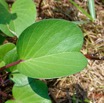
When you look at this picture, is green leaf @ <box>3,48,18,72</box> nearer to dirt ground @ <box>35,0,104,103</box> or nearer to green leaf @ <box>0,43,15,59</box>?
green leaf @ <box>0,43,15,59</box>

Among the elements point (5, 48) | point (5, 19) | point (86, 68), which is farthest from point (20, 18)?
point (86, 68)

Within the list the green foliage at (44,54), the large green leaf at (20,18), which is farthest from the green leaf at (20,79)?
the large green leaf at (20,18)

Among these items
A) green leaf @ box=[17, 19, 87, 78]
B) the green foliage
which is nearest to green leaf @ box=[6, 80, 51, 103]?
the green foliage

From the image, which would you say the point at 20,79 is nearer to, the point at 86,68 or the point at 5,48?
the point at 5,48

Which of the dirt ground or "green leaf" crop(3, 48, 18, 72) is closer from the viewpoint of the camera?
"green leaf" crop(3, 48, 18, 72)

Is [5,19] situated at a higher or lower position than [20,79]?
higher

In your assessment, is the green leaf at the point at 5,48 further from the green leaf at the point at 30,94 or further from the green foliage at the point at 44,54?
the green leaf at the point at 30,94

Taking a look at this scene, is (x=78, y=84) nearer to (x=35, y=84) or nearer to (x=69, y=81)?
A: (x=69, y=81)
